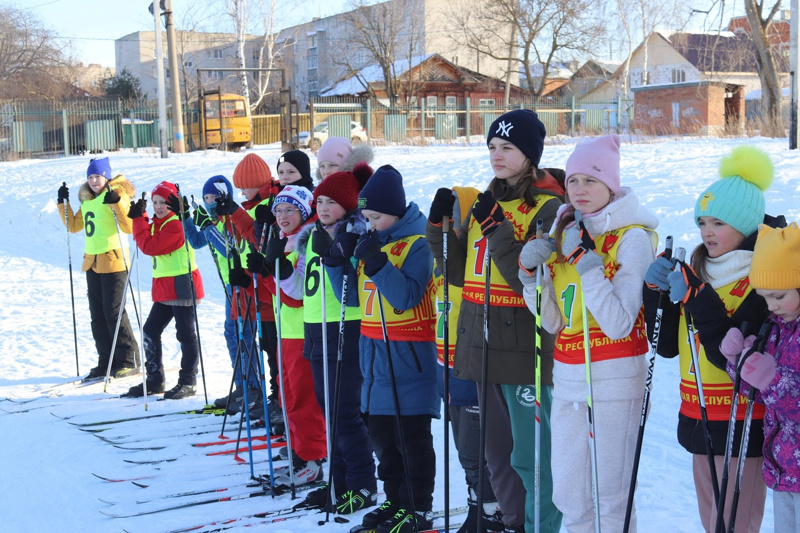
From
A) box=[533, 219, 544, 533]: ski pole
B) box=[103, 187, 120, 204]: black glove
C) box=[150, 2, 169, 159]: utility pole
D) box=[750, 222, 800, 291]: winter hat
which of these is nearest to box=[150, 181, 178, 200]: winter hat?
box=[103, 187, 120, 204]: black glove

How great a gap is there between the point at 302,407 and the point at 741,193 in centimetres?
278

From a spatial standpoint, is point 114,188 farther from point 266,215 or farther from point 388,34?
point 388,34

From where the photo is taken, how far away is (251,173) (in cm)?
541

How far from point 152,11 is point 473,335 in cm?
2085

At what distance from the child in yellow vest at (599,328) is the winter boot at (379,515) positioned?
3.62ft

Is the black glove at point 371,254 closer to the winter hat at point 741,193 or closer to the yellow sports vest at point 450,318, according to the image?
the yellow sports vest at point 450,318

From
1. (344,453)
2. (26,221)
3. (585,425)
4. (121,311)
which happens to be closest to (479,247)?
(585,425)

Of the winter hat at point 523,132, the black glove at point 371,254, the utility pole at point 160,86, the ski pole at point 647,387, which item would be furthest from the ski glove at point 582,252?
the utility pole at point 160,86

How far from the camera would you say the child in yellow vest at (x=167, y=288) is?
20.4 ft

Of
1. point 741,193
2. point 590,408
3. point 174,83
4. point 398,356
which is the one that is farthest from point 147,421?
point 174,83

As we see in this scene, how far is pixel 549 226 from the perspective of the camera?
3.21 m

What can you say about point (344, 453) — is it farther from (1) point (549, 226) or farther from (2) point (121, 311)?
(2) point (121, 311)

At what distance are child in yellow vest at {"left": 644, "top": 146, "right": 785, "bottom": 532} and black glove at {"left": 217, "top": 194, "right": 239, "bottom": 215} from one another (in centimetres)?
306

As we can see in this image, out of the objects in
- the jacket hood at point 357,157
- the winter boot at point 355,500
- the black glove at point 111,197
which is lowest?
the winter boot at point 355,500
